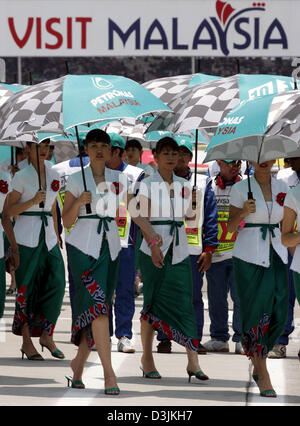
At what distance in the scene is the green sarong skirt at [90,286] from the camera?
834cm

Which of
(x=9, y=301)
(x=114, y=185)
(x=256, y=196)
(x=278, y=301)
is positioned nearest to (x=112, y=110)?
(x=114, y=185)

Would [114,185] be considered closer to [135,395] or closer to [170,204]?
[170,204]

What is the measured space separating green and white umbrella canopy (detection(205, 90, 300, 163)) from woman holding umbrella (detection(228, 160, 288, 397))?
0.60 feet

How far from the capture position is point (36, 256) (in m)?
9.97

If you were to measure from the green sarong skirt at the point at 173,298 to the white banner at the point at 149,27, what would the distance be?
24.6 ft

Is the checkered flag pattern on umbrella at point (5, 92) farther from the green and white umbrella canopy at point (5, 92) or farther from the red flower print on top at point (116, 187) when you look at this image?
the red flower print on top at point (116, 187)

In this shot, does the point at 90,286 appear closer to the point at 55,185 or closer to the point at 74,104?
the point at 74,104

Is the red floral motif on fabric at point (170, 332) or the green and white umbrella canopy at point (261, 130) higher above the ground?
the green and white umbrella canopy at point (261, 130)

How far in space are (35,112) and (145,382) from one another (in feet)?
6.92

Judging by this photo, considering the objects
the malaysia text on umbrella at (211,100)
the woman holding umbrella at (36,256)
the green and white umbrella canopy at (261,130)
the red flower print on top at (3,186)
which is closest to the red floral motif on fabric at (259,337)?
the green and white umbrella canopy at (261,130)

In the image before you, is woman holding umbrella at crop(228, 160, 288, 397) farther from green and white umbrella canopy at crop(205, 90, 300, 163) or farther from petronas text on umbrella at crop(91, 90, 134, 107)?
petronas text on umbrella at crop(91, 90, 134, 107)

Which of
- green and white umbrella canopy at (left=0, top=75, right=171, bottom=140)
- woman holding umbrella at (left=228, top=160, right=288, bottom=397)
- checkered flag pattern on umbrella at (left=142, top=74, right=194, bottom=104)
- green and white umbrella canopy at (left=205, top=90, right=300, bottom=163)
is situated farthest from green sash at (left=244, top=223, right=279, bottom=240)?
checkered flag pattern on umbrella at (left=142, top=74, right=194, bottom=104)

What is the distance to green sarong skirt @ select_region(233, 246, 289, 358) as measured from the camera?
332 inches

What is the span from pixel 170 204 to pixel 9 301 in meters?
6.04
